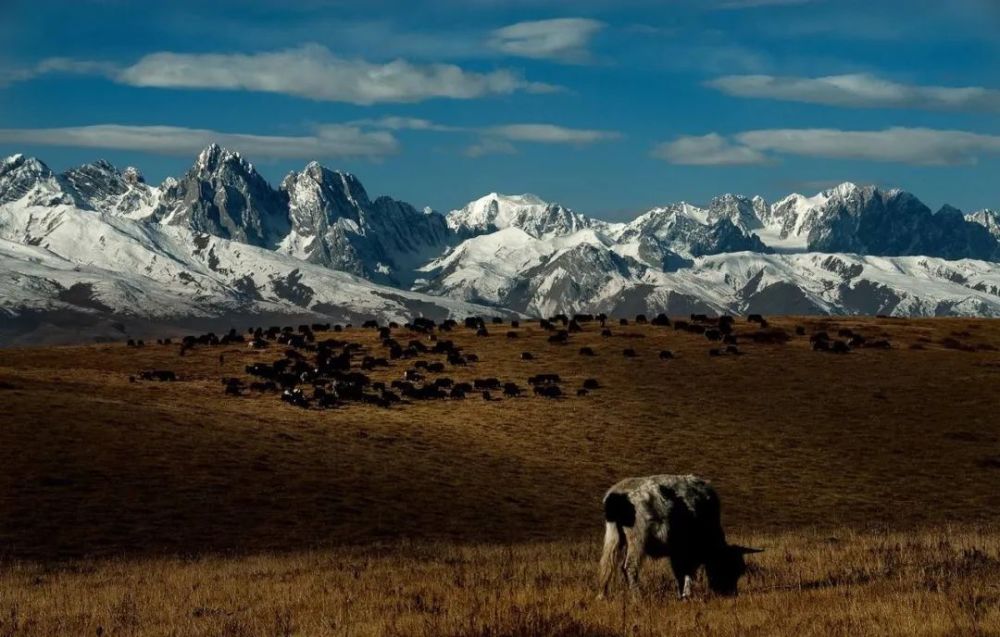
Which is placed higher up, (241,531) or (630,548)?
(630,548)

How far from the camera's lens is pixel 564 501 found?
50906mm

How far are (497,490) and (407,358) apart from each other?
45.5 meters

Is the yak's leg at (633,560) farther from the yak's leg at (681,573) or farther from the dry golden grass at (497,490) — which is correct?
the dry golden grass at (497,490)

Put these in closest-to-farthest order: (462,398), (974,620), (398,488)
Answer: (974,620) → (398,488) → (462,398)

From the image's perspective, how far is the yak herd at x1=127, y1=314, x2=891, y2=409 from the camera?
3189 inches

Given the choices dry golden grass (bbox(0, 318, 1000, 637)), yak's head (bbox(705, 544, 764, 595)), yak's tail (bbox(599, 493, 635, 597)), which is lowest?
dry golden grass (bbox(0, 318, 1000, 637))

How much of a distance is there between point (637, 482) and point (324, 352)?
79.0 m

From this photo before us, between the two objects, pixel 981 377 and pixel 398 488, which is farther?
pixel 981 377

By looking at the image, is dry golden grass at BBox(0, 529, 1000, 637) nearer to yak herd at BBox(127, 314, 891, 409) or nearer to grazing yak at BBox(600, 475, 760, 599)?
grazing yak at BBox(600, 475, 760, 599)

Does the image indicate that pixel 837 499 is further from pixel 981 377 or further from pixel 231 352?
pixel 231 352

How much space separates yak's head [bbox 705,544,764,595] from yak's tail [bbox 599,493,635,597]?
5.31ft

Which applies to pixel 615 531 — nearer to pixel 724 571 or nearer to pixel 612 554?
pixel 612 554

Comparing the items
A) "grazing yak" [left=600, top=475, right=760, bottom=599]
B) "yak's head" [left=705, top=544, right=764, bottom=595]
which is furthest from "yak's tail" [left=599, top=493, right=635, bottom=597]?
"yak's head" [left=705, top=544, right=764, bottom=595]

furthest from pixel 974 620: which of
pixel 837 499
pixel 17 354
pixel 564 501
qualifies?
pixel 17 354
